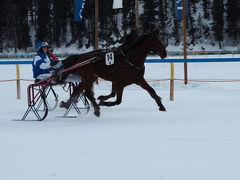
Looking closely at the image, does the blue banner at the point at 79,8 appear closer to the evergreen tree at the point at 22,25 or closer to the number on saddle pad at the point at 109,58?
the number on saddle pad at the point at 109,58

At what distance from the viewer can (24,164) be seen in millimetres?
4547

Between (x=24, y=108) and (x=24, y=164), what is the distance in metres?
5.80

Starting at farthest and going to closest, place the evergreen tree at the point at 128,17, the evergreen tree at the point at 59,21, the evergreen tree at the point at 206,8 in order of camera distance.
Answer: the evergreen tree at the point at 59,21 → the evergreen tree at the point at 206,8 → the evergreen tree at the point at 128,17

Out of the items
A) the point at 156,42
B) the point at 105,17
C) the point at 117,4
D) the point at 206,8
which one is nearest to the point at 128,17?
the point at 105,17

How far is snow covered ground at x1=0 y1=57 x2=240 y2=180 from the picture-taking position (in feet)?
13.7

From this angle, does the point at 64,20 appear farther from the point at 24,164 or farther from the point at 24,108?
the point at 24,164

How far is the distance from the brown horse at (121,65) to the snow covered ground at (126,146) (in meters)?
0.64

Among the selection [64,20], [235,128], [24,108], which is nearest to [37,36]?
[64,20]

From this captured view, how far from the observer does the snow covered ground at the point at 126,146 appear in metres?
4.17

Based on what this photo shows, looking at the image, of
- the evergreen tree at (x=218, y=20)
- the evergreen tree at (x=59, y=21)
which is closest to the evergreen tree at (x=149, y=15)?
the evergreen tree at (x=218, y=20)

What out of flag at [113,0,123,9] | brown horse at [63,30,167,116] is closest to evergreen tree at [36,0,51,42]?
flag at [113,0,123,9]

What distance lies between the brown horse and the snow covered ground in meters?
0.64

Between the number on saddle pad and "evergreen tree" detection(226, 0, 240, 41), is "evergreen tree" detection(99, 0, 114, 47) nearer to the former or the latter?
"evergreen tree" detection(226, 0, 240, 41)

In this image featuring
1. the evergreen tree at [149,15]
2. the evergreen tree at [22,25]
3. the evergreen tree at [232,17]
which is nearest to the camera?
the evergreen tree at [232,17]
